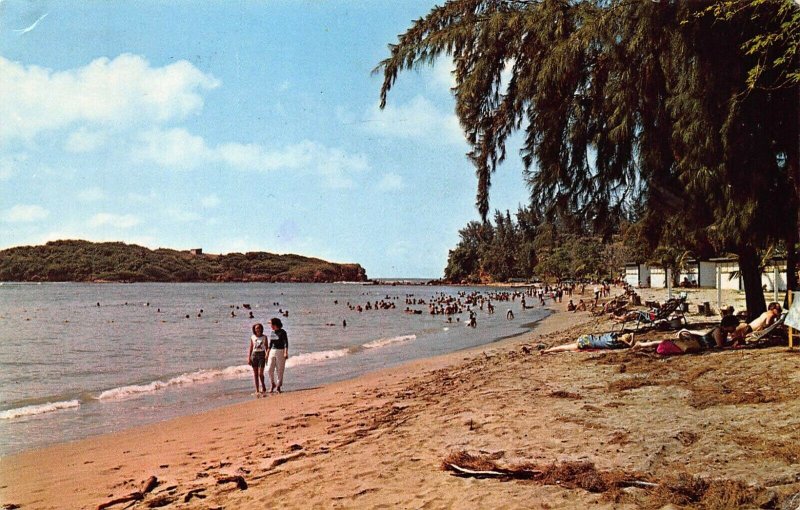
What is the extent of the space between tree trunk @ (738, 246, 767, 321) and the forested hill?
4593 inches

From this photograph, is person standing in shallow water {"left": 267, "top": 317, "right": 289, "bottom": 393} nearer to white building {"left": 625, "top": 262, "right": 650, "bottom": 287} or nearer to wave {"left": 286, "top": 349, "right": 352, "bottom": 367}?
wave {"left": 286, "top": 349, "right": 352, "bottom": 367}

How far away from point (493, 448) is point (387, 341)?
2050 centimetres

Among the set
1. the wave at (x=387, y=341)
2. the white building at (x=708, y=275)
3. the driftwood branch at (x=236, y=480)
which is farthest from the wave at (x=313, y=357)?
the white building at (x=708, y=275)

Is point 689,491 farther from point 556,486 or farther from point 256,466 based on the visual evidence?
point 256,466

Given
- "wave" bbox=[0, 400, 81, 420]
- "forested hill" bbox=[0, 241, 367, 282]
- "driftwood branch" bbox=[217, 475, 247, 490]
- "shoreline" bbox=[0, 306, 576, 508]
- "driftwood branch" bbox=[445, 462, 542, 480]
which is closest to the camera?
"driftwood branch" bbox=[445, 462, 542, 480]

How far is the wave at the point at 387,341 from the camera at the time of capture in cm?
2449

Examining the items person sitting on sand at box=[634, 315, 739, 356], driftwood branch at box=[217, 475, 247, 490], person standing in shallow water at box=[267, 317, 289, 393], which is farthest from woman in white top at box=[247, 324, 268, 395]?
person sitting on sand at box=[634, 315, 739, 356]

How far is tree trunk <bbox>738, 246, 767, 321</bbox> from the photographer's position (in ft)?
41.7

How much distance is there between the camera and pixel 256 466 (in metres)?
6.29

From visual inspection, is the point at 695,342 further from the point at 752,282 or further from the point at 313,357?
the point at 313,357

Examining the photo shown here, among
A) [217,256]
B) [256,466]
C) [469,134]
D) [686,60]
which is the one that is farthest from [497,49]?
[217,256]

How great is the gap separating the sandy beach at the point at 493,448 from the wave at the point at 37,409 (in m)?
3.12

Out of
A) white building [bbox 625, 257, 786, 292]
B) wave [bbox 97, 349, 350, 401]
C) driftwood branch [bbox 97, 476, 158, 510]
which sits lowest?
wave [bbox 97, 349, 350, 401]

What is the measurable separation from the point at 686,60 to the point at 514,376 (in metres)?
5.85
